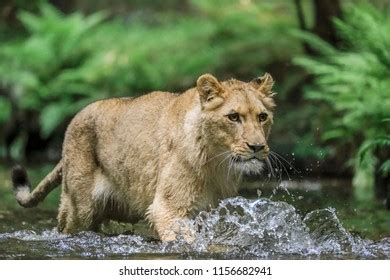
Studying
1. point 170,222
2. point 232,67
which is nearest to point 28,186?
point 170,222

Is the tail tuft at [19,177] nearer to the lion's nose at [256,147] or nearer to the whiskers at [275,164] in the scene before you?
the whiskers at [275,164]

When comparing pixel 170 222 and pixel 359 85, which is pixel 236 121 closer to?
pixel 170 222

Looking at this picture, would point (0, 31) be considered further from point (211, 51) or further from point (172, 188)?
point (172, 188)

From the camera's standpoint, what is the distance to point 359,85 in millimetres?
16125

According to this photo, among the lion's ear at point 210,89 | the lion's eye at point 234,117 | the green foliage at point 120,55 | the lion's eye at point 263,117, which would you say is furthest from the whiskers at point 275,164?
the green foliage at point 120,55

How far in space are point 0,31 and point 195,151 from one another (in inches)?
646

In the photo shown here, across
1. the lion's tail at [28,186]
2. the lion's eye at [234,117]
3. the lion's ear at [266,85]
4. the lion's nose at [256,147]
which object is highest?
the lion's ear at [266,85]

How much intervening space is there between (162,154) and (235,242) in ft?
3.64

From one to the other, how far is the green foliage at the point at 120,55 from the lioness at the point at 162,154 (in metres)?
9.15

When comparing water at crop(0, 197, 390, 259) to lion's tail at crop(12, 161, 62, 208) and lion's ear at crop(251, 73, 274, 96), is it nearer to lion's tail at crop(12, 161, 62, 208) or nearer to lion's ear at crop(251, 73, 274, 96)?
lion's tail at crop(12, 161, 62, 208)

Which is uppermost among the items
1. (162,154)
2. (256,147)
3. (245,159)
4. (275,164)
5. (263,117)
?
(263,117)

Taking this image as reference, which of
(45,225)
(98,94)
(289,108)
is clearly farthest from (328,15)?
(45,225)

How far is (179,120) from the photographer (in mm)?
9867

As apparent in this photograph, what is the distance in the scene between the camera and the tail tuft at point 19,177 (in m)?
11.6
